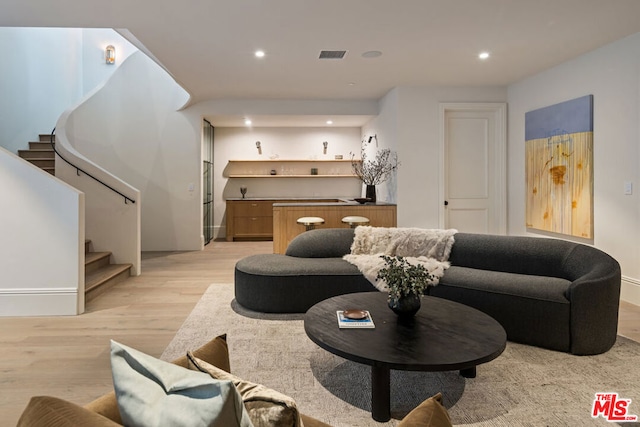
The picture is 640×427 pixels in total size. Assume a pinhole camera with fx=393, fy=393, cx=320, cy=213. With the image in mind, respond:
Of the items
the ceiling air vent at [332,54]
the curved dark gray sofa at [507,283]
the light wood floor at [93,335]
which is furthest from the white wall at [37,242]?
the ceiling air vent at [332,54]

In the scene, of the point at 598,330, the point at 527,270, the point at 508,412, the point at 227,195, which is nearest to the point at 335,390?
the point at 508,412

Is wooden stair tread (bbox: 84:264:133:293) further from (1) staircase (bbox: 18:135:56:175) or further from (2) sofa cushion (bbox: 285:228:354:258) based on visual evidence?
(2) sofa cushion (bbox: 285:228:354:258)

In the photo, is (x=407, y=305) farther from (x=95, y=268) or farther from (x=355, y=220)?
(x=95, y=268)

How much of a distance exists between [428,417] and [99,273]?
4679mm

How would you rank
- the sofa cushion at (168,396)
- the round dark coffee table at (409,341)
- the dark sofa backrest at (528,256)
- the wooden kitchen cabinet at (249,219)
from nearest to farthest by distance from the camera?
the sofa cushion at (168,396), the round dark coffee table at (409,341), the dark sofa backrest at (528,256), the wooden kitchen cabinet at (249,219)

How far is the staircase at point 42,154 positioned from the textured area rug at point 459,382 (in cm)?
452

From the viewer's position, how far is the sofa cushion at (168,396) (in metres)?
0.66

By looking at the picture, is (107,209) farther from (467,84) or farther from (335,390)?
(467,84)

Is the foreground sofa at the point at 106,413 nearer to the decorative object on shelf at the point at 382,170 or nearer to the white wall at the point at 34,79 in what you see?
the decorative object on shelf at the point at 382,170

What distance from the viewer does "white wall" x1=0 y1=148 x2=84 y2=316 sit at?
11.6ft

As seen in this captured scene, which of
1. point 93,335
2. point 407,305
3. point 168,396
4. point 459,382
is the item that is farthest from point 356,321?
point 93,335

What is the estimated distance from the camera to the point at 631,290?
12.8 feet

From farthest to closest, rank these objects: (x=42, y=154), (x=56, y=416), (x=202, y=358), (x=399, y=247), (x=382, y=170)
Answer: (x=382, y=170) → (x=42, y=154) → (x=399, y=247) → (x=202, y=358) → (x=56, y=416)

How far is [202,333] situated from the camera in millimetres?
3090
